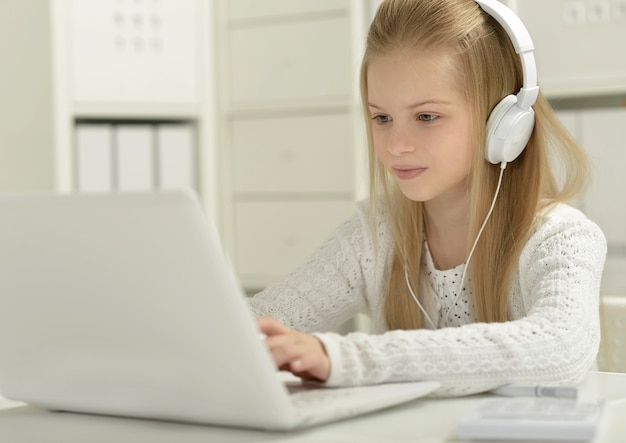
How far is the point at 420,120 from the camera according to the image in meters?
1.23

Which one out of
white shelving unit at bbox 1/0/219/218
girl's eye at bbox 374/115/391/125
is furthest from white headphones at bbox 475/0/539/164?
white shelving unit at bbox 1/0/219/218

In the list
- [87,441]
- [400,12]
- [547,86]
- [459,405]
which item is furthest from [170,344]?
[547,86]

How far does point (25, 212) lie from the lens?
78cm

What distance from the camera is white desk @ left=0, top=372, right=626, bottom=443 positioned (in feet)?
2.51

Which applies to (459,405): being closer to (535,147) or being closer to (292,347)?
(292,347)

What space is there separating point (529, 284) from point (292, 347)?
425 mm

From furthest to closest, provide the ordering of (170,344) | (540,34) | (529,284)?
1. (540,34)
2. (529,284)
3. (170,344)

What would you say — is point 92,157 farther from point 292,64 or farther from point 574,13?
point 574,13

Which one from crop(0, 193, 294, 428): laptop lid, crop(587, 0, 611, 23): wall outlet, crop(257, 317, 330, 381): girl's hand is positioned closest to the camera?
crop(0, 193, 294, 428): laptop lid

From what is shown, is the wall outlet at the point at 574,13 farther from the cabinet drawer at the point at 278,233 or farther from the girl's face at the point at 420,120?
the girl's face at the point at 420,120

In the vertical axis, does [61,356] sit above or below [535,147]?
below

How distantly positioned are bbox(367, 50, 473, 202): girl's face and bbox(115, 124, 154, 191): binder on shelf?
146cm

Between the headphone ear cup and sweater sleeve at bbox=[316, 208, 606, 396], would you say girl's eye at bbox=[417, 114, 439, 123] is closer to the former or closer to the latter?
the headphone ear cup

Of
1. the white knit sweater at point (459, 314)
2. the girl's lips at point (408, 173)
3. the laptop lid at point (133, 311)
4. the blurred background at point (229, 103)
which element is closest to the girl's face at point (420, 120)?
the girl's lips at point (408, 173)
